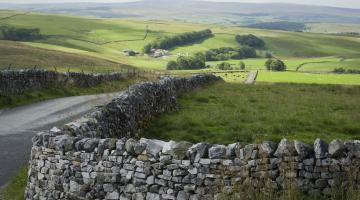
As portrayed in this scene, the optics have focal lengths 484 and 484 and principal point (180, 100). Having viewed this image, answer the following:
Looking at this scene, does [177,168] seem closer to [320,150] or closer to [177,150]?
[177,150]

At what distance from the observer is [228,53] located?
555 feet

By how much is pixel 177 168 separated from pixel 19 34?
142m

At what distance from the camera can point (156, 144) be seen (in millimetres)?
9844

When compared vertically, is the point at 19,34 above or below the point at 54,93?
above

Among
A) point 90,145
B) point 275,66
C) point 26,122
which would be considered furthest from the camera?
point 275,66

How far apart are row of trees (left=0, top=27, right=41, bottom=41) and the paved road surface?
356 ft

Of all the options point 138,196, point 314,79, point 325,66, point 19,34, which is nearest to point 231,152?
point 138,196

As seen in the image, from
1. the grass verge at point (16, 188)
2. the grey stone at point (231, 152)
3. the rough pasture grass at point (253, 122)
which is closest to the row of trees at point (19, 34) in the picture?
the rough pasture grass at point (253, 122)

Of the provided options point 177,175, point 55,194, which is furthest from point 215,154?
point 55,194

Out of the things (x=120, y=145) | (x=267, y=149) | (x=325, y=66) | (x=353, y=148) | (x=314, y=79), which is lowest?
(x=325, y=66)

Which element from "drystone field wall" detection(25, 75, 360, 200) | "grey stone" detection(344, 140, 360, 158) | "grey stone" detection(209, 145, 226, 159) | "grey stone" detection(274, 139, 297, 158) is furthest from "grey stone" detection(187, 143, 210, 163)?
"grey stone" detection(344, 140, 360, 158)

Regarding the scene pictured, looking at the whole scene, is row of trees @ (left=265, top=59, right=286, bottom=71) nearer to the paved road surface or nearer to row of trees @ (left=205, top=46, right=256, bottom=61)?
row of trees @ (left=205, top=46, right=256, bottom=61)

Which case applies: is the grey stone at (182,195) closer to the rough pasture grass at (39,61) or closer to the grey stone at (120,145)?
the grey stone at (120,145)

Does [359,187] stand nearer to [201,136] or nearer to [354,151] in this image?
[354,151]
